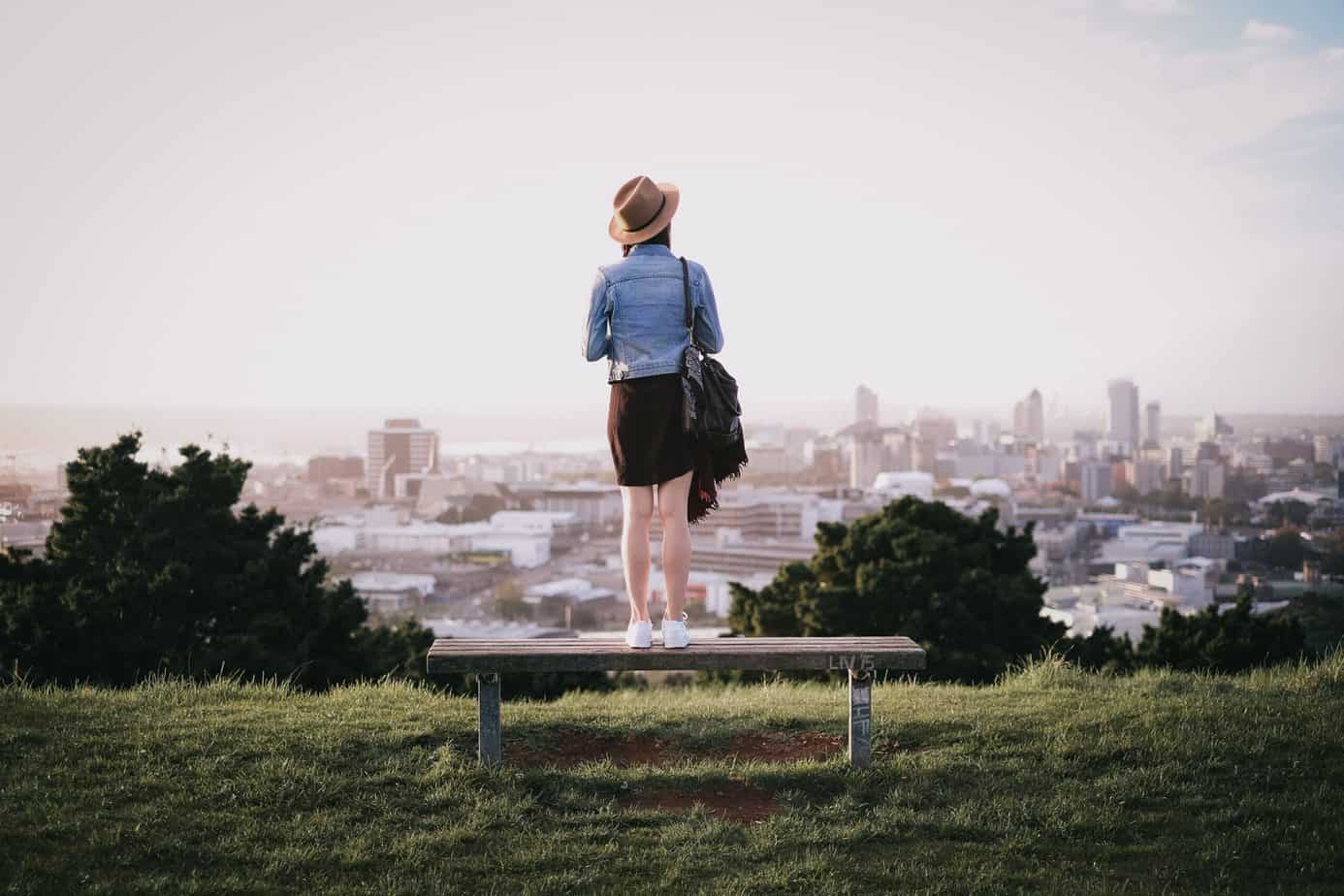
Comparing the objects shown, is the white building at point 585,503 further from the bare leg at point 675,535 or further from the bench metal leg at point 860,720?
the bench metal leg at point 860,720

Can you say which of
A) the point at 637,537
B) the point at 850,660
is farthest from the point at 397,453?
the point at 850,660

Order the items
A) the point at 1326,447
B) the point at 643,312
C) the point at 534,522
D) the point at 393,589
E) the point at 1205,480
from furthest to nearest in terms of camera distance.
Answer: the point at 534,522
the point at 1205,480
the point at 1326,447
the point at 393,589
the point at 643,312

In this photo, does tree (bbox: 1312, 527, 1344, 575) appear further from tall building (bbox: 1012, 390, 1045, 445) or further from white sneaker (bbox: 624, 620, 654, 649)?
tall building (bbox: 1012, 390, 1045, 445)

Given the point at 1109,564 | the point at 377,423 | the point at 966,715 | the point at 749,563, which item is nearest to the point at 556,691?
the point at 966,715

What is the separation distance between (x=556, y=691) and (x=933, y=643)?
6550 millimetres

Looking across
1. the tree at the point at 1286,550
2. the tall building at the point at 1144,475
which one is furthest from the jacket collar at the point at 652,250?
the tall building at the point at 1144,475

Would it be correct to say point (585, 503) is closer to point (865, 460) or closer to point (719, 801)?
point (865, 460)

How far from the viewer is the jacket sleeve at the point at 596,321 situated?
18.1 feet

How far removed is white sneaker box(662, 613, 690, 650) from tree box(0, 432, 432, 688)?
9320 millimetres

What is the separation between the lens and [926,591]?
19844 mm

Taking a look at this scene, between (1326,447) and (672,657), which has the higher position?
(1326,447)

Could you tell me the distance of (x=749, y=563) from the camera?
264 feet

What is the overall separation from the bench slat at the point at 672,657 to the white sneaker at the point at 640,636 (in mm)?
74

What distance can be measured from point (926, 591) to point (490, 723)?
1551cm
